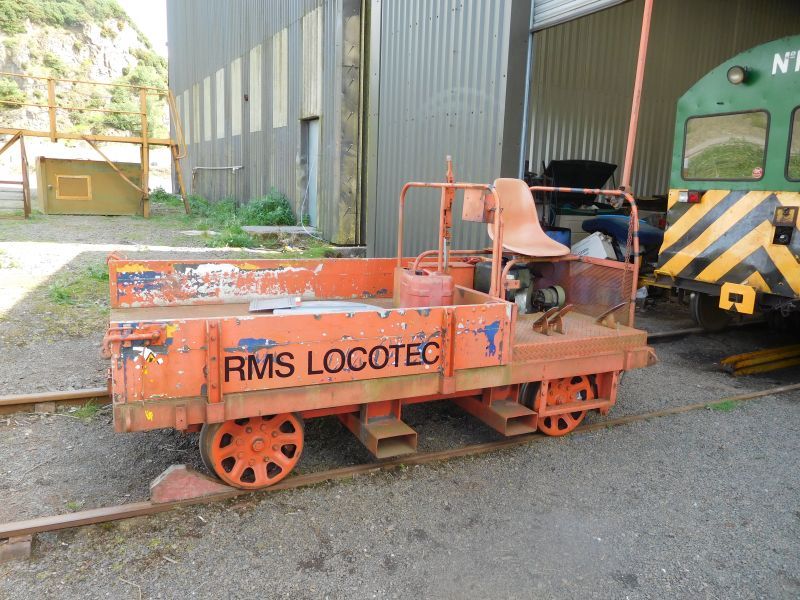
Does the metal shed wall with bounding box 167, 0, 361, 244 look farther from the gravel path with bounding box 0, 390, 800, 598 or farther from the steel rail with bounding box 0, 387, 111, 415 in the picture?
the gravel path with bounding box 0, 390, 800, 598

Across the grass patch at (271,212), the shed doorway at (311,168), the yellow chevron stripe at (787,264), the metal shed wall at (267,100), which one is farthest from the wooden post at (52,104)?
the yellow chevron stripe at (787,264)

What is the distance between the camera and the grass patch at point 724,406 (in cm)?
527

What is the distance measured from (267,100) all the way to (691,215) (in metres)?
12.9

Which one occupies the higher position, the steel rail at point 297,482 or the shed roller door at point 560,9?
the shed roller door at point 560,9

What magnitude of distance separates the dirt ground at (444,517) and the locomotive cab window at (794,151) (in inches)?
87.9

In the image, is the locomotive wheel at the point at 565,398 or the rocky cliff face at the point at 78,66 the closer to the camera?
the locomotive wheel at the point at 565,398

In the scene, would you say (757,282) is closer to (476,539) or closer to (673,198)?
(673,198)

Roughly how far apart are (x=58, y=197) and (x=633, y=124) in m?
17.5

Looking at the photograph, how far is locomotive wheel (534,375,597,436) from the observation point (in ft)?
14.3

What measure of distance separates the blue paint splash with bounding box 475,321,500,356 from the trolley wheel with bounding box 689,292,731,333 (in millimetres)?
4489

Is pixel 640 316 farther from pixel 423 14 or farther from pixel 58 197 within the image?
pixel 58 197

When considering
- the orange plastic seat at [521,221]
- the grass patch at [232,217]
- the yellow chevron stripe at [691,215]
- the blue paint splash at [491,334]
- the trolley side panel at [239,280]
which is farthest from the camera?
the grass patch at [232,217]

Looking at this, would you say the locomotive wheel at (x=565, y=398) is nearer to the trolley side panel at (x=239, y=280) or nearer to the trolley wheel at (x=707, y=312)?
the trolley side panel at (x=239, y=280)

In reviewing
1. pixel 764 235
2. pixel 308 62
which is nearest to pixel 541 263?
pixel 764 235
